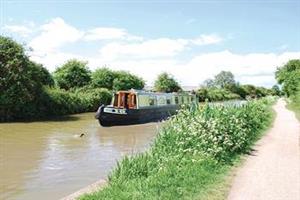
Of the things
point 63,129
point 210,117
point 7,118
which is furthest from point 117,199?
point 7,118

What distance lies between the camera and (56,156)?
1673 cm

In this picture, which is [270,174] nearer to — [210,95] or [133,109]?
[133,109]

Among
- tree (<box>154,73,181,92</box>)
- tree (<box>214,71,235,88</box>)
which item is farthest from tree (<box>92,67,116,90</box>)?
tree (<box>214,71,235,88</box>)

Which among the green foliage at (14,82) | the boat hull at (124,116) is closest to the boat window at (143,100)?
the boat hull at (124,116)

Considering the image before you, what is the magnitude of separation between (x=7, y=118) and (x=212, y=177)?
1014 inches

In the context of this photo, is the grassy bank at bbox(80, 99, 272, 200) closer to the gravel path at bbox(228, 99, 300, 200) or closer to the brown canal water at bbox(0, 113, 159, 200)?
the gravel path at bbox(228, 99, 300, 200)

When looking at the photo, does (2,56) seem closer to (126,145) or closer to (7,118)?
(7,118)

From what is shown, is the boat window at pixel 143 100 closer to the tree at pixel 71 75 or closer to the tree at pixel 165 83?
the tree at pixel 71 75

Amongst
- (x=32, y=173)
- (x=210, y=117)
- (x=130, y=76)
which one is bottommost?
(x=32, y=173)

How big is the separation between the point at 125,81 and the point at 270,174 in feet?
166

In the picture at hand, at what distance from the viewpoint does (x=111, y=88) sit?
5984cm

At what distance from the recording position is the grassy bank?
817 centimetres

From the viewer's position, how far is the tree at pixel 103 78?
193 ft

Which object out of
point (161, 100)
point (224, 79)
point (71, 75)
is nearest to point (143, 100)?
point (161, 100)
